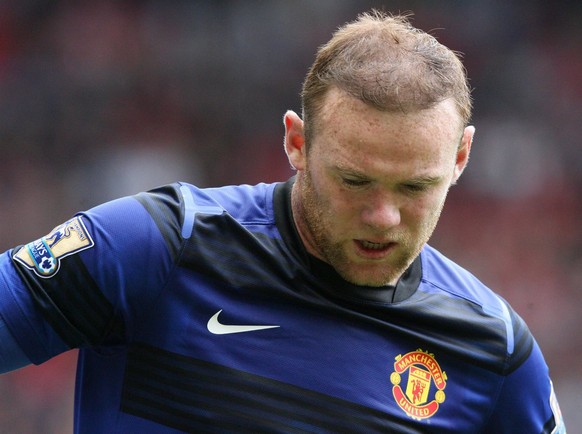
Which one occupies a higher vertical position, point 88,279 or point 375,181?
point 375,181

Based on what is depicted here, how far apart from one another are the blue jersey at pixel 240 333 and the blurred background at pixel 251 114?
475cm

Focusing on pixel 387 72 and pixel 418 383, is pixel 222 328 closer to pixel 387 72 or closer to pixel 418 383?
pixel 418 383

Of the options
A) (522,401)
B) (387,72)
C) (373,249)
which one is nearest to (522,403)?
(522,401)

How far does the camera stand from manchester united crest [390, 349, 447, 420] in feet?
8.48

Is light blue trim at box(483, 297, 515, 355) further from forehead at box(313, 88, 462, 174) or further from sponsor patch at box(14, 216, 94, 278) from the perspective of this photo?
sponsor patch at box(14, 216, 94, 278)

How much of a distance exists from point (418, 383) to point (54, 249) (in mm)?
1024

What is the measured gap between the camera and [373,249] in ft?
8.15

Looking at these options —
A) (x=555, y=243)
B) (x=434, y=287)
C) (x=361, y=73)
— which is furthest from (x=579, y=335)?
(x=361, y=73)

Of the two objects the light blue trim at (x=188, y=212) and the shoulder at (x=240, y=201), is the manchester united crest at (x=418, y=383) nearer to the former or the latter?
the shoulder at (x=240, y=201)

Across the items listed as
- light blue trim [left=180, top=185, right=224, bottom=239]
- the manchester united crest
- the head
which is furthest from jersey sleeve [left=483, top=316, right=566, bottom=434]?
light blue trim [left=180, top=185, right=224, bottom=239]

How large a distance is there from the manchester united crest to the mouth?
0.31 metres

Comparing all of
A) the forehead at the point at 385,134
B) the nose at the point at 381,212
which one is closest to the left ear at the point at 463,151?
the forehead at the point at 385,134

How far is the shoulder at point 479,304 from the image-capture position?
106 inches

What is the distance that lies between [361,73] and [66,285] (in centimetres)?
90
